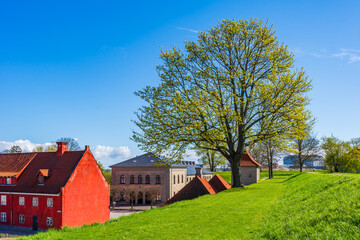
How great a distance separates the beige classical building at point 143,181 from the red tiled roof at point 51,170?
20.4 meters

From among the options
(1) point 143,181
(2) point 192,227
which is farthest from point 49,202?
(2) point 192,227

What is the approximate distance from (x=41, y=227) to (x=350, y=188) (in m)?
36.3

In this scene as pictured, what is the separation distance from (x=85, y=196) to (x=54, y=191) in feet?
13.4

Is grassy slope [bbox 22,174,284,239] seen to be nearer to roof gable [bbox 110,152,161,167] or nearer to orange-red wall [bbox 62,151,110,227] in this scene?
orange-red wall [bbox 62,151,110,227]

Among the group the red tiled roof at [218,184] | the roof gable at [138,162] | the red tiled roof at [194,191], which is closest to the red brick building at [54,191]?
the red tiled roof at [194,191]

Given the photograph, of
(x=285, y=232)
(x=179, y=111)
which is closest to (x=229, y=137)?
(x=179, y=111)

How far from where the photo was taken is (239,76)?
26.8 meters

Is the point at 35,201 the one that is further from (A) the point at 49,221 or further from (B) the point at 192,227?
(B) the point at 192,227

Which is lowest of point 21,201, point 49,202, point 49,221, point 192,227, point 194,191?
point 49,221

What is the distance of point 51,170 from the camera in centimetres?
4034

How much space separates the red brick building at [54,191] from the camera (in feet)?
121

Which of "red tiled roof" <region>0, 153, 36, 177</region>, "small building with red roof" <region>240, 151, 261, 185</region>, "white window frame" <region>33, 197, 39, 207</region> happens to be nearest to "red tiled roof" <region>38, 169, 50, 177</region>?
"white window frame" <region>33, 197, 39, 207</region>

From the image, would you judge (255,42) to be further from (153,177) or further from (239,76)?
(153,177)

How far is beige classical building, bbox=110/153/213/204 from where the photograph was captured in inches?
2357
